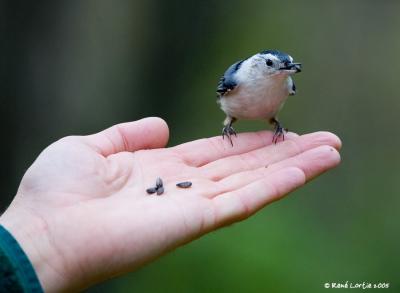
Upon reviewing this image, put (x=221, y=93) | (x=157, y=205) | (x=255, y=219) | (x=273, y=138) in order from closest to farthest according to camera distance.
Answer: (x=157, y=205) → (x=273, y=138) → (x=221, y=93) → (x=255, y=219)

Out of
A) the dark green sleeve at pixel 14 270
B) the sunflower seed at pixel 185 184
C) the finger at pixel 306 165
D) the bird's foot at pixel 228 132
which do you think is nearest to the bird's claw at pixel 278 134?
the bird's foot at pixel 228 132

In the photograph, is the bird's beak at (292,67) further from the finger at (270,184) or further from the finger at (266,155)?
the finger at (270,184)

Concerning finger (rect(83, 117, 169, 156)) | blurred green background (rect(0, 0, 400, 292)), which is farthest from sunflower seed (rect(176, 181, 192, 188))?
blurred green background (rect(0, 0, 400, 292))

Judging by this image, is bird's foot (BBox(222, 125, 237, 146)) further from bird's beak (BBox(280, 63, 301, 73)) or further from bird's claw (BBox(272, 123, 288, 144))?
bird's beak (BBox(280, 63, 301, 73))

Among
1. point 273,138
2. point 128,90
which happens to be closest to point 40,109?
point 128,90

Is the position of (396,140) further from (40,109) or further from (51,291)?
(51,291)

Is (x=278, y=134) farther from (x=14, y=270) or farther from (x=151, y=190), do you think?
(x=14, y=270)
